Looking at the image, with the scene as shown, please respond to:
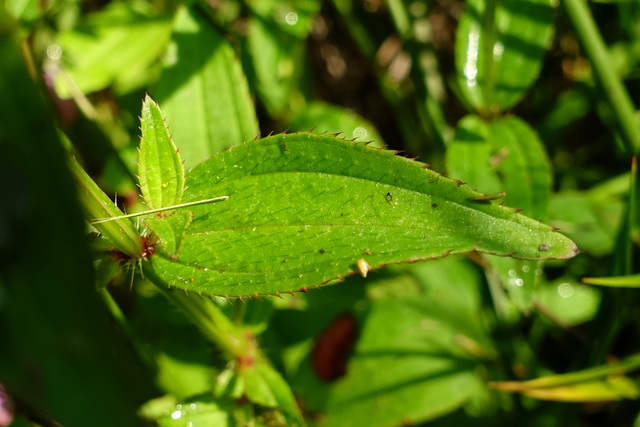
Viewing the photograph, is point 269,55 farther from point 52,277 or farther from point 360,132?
point 52,277

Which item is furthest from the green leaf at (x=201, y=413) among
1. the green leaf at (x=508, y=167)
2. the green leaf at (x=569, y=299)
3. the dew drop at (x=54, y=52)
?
the dew drop at (x=54, y=52)

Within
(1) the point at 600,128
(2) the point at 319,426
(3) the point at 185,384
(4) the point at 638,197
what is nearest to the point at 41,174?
(3) the point at 185,384

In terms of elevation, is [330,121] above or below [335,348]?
above

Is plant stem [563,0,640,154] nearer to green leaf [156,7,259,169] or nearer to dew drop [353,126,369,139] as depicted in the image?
dew drop [353,126,369,139]

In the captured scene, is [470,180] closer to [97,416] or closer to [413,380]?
[413,380]

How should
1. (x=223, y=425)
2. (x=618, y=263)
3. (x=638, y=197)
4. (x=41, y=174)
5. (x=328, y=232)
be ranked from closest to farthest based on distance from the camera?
1. (x=41, y=174)
2. (x=328, y=232)
3. (x=223, y=425)
4. (x=618, y=263)
5. (x=638, y=197)

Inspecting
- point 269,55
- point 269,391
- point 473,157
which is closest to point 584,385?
point 473,157

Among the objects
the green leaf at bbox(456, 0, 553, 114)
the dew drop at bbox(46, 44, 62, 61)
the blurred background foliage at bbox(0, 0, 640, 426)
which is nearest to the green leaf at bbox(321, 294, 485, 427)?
the blurred background foliage at bbox(0, 0, 640, 426)
